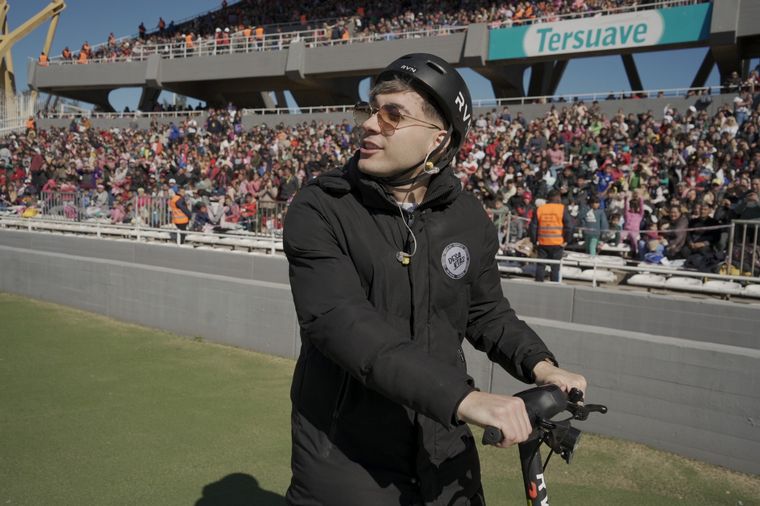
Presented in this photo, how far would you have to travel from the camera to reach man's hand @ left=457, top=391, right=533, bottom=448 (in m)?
1.51

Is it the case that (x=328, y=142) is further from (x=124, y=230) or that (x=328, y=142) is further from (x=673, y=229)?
(x=673, y=229)

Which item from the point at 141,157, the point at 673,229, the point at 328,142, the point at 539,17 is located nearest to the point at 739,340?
the point at 673,229

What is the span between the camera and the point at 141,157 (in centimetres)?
2583

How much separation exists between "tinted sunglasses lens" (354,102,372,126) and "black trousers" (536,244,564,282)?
7021 mm

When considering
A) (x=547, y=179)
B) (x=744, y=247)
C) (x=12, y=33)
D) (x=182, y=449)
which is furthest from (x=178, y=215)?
(x=12, y=33)

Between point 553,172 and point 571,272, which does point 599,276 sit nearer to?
point 571,272

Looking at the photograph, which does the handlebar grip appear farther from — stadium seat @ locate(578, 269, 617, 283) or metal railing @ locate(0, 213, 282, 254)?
metal railing @ locate(0, 213, 282, 254)

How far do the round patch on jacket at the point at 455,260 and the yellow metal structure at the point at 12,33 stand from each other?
1838 inches

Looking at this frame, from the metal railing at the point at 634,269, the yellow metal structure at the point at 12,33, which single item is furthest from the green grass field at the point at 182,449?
the yellow metal structure at the point at 12,33

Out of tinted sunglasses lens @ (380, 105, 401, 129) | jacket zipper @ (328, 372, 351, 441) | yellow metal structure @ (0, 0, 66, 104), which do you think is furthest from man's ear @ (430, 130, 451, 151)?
yellow metal structure @ (0, 0, 66, 104)

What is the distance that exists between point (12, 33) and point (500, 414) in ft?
161

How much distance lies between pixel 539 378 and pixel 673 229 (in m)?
8.24

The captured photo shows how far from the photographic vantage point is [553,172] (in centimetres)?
1406

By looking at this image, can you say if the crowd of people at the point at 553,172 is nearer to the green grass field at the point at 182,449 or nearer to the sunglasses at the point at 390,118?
the green grass field at the point at 182,449
